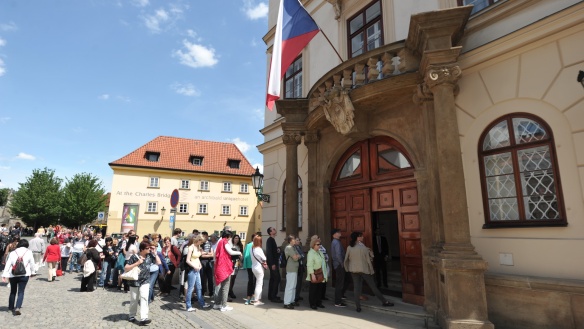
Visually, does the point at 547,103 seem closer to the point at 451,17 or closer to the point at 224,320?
the point at 451,17

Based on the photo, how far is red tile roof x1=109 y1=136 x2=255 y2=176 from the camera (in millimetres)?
32906

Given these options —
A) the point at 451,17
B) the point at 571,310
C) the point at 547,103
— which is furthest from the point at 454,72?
the point at 571,310

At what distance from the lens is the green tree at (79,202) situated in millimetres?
39812

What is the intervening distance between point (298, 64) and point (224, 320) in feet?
30.1

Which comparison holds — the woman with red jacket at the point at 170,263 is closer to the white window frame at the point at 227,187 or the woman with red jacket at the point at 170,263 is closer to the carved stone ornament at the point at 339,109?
the carved stone ornament at the point at 339,109

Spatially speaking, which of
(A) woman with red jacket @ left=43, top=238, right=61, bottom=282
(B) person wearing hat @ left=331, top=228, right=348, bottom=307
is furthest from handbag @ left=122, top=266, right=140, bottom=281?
(A) woman with red jacket @ left=43, top=238, right=61, bottom=282

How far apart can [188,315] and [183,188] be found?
28.5 meters

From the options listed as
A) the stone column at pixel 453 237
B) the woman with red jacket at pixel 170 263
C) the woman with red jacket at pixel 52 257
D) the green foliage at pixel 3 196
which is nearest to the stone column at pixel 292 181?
the woman with red jacket at pixel 170 263

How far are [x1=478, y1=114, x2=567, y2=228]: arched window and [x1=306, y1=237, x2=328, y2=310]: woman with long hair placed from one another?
3.44 m

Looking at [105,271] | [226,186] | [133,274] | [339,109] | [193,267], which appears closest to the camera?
[133,274]

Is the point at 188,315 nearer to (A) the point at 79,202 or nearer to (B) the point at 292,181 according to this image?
(B) the point at 292,181

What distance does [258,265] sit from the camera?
8.28 m

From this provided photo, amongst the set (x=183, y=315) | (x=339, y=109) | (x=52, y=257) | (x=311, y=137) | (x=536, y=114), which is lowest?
(x=183, y=315)

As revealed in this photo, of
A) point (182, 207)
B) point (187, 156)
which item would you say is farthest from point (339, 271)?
point (187, 156)
